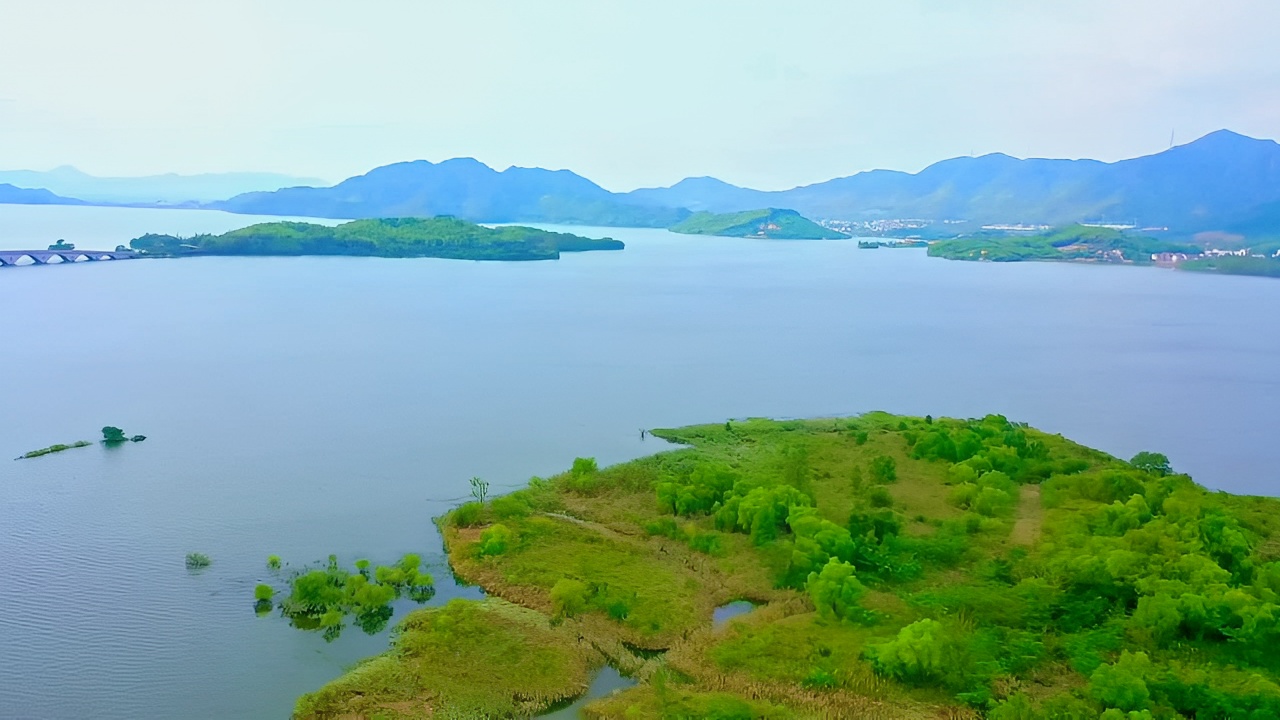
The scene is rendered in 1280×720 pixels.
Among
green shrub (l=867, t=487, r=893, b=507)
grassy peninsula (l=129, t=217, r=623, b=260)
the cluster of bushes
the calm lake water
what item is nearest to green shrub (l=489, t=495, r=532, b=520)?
the calm lake water

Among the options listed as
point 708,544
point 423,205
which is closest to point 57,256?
point 708,544

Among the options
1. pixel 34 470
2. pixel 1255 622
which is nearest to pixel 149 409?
pixel 34 470

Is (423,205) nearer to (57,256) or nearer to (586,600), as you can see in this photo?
(57,256)

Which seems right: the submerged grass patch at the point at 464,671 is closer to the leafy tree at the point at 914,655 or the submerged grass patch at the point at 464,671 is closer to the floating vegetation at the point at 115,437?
the leafy tree at the point at 914,655

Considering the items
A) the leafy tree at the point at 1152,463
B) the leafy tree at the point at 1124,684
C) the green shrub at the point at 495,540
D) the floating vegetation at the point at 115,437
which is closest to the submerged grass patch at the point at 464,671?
the green shrub at the point at 495,540

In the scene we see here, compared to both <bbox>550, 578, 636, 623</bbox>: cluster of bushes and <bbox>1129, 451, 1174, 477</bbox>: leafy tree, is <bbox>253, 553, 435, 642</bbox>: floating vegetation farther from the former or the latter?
<bbox>1129, 451, 1174, 477</bbox>: leafy tree

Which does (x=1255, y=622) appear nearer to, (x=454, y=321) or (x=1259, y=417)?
(x=1259, y=417)
